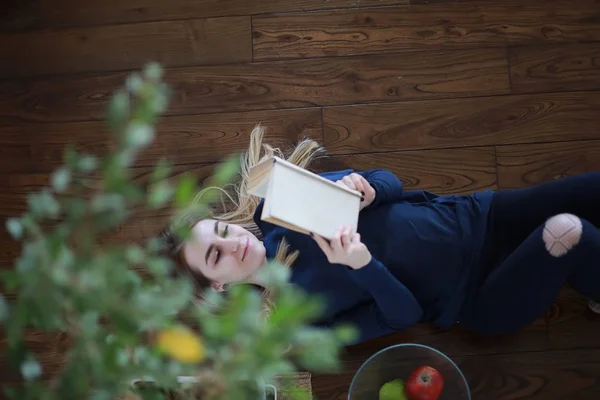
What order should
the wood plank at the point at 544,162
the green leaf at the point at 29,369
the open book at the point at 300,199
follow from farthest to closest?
the wood plank at the point at 544,162, the open book at the point at 300,199, the green leaf at the point at 29,369

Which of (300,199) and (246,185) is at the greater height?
(300,199)

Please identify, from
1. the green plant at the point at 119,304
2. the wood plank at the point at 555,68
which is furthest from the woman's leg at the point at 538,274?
the green plant at the point at 119,304

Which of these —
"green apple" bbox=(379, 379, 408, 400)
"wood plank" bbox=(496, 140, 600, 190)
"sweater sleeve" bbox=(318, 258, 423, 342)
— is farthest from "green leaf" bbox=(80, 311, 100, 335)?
"wood plank" bbox=(496, 140, 600, 190)

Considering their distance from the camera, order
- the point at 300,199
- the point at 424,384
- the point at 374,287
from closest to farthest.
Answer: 1. the point at 300,199
2. the point at 374,287
3. the point at 424,384

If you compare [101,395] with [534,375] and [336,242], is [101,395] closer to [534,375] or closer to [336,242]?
[336,242]

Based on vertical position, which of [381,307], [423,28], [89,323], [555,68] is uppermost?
[423,28]

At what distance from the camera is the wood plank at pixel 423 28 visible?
5.47 feet

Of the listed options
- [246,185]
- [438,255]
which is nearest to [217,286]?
[246,185]

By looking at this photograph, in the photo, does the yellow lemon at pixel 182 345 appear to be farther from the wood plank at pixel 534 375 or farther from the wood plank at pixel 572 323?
the wood plank at pixel 572 323

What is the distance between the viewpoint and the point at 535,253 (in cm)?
129

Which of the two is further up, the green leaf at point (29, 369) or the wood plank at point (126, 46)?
the wood plank at point (126, 46)

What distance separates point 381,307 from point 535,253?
1.22ft

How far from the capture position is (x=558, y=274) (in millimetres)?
1297

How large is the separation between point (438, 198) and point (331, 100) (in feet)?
1.46
